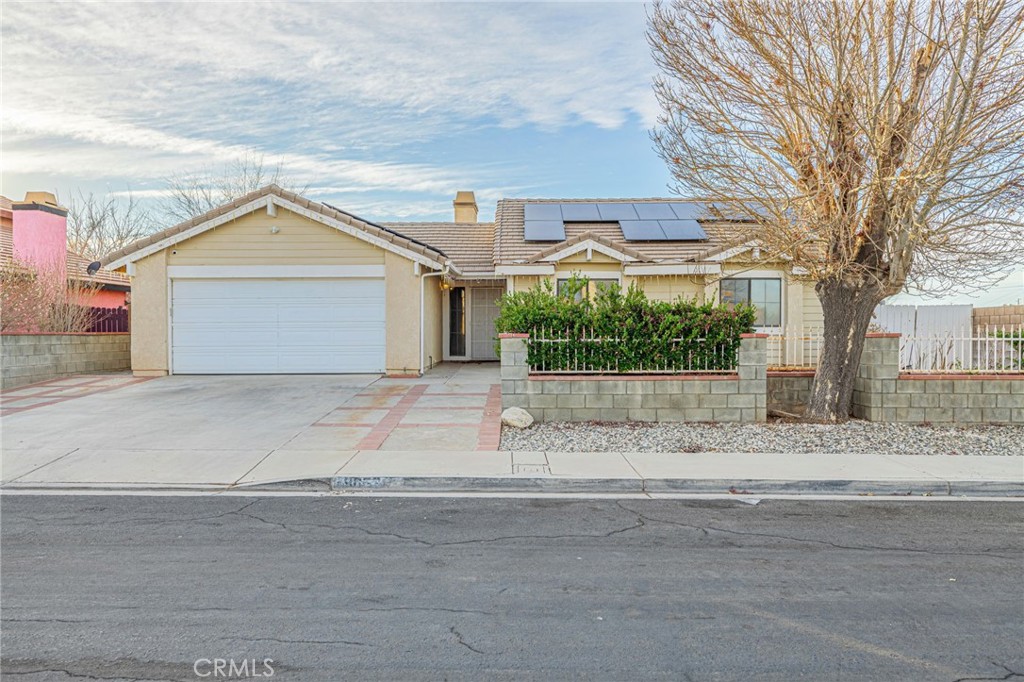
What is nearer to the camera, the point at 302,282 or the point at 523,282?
the point at 302,282

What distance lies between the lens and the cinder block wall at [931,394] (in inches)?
407

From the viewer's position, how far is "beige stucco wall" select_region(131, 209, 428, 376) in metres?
15.3

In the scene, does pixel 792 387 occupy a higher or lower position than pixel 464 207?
lower

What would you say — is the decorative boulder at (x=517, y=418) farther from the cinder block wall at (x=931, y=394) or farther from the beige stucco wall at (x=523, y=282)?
the beige stucco wall at (x=523, y=282)

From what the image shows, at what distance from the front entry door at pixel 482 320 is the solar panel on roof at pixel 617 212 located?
4.06 m

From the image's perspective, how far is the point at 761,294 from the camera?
16.4 meters

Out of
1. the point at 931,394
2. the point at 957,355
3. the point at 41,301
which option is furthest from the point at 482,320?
the point at 957,355

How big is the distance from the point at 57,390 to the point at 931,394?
17.2m

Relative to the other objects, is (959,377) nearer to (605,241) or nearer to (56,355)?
(605,241)

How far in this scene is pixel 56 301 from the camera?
1614cm

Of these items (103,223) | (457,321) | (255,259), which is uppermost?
(103,223)

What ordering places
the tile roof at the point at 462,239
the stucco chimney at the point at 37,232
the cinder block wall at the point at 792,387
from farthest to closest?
the stucco chimney at the point at 37,232 → the tile roof at the point at 462,239 → the cinder block wall at the point at 792,387

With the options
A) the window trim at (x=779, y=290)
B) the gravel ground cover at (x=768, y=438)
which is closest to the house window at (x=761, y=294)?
the window trim at (x=779, y=290)

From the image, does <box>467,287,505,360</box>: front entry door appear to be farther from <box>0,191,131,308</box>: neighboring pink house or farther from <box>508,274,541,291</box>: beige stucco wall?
<box>0,191,131,308</box>: neighboring pink house
